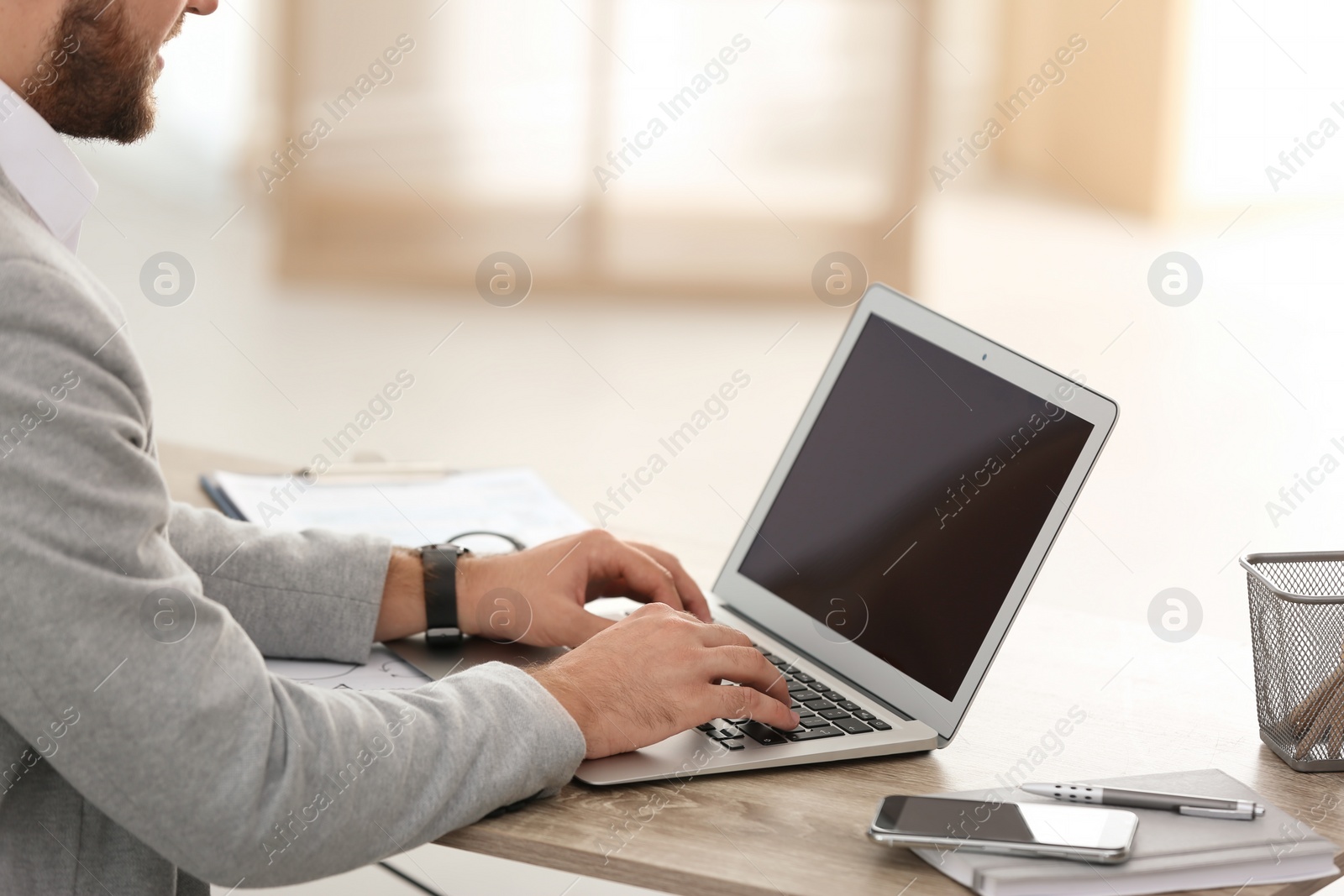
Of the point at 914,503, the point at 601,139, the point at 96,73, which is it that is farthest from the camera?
the point at 601,139

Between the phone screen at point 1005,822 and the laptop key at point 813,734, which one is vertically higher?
the phone screen at point 1005,822

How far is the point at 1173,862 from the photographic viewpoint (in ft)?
2.89

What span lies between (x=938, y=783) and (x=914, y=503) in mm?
274

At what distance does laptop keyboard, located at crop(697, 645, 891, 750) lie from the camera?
1.09 metres

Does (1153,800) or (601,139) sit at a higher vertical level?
(601,139)

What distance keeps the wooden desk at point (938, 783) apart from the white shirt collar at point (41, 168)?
542 mm

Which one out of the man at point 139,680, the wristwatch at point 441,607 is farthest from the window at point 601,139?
the man at point 139,680

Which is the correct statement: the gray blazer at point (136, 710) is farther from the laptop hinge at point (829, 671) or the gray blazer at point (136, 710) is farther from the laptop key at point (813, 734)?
the laptop hinge at point (829, 671)

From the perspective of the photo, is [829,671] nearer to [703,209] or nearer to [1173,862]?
[1173,862]

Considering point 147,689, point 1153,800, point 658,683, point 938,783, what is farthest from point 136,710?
point 1153,800

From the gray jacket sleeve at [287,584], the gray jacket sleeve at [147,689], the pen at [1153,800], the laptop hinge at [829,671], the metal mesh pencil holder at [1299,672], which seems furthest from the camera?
the gray jacket sleeve at [287,584]

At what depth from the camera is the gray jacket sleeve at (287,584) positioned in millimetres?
1271

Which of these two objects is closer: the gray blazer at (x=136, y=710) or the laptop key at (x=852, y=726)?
the gray blazer at (x=136, y=710)

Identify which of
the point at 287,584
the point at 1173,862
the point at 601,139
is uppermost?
the point at 601,139
